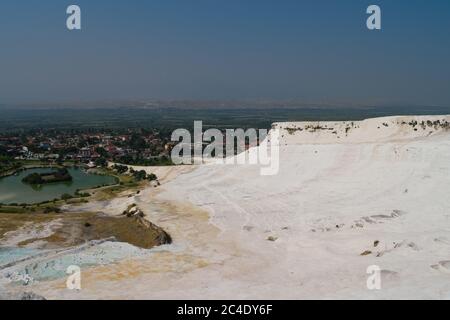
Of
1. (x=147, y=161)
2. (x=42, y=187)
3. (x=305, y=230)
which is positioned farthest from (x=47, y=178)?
(x=305, y=230)

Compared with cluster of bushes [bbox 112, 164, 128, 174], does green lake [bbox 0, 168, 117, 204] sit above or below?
below

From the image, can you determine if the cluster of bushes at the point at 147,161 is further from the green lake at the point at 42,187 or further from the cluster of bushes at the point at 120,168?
the green lake at the point at 42,187

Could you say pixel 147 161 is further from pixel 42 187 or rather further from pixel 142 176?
pixel 42 187

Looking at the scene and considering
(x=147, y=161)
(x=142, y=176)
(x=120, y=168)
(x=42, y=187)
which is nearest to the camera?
(x=42, y=187)

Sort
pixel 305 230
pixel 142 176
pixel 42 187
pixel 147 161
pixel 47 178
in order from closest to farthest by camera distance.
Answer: pixel 305 230, pixel 42 187, pixel 142 176, pixel 47 178, pixel 147 161

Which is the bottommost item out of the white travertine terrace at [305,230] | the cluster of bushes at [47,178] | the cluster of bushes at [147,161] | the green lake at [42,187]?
the green lake at [42,187]

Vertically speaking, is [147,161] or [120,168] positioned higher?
[147,161]

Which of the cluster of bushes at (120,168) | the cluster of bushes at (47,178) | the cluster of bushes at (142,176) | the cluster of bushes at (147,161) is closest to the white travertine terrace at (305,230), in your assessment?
the cluster of bushes at (142,176)

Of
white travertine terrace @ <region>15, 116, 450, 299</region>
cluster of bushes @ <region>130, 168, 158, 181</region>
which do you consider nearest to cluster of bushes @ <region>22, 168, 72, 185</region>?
cluster of bushes @ <region>130, 168, 158, 181</region>

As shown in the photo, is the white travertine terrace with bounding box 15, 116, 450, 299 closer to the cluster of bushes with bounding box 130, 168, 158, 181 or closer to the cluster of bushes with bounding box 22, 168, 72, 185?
the cluster of bushes with bounding box 130, 168, 158, 181
